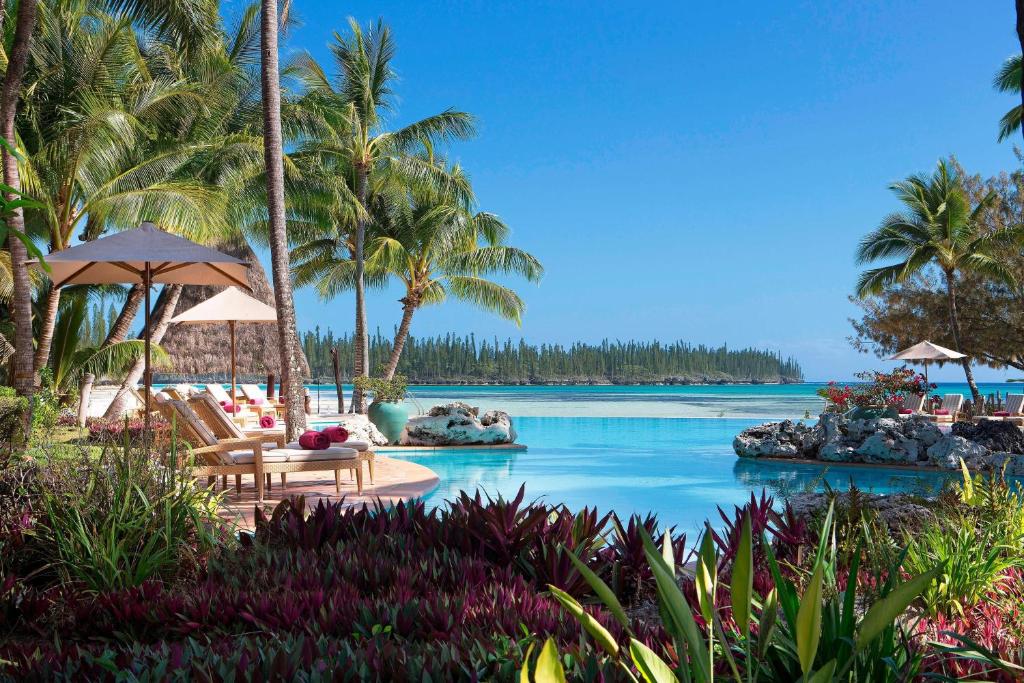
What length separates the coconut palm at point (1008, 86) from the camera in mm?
19844

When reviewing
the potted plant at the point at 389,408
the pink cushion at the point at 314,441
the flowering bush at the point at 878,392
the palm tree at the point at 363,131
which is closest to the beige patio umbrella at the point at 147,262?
the pink cushion at the point at 314,441

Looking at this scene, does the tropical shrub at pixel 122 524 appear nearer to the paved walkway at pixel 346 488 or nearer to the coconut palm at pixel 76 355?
the paved walkway at pixel 346 488

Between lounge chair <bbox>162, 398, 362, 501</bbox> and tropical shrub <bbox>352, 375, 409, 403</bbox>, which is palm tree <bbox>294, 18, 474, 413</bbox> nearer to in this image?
tropical shrub <bbox>352, 375, 409, 403</bbox>

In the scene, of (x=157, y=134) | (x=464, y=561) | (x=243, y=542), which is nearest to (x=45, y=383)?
(x=157, y=134)

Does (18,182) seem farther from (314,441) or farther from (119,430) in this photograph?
(314,441)

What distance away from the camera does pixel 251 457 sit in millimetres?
6941

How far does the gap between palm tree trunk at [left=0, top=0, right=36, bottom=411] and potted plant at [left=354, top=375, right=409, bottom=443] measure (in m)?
→ 5.66

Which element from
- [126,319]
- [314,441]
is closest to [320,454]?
[314,441]

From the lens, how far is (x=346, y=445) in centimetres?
791

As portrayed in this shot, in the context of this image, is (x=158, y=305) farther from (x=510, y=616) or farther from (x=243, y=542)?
(x=510, y=616)

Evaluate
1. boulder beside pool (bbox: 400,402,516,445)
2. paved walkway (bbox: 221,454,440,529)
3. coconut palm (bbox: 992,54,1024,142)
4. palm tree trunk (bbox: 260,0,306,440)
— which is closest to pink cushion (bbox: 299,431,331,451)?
paved walkway (bbox: 221,454,440,529)

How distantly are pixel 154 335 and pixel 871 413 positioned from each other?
12.5m

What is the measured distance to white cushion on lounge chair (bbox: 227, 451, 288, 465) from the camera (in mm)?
6857

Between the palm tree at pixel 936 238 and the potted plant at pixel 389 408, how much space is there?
16884mm
